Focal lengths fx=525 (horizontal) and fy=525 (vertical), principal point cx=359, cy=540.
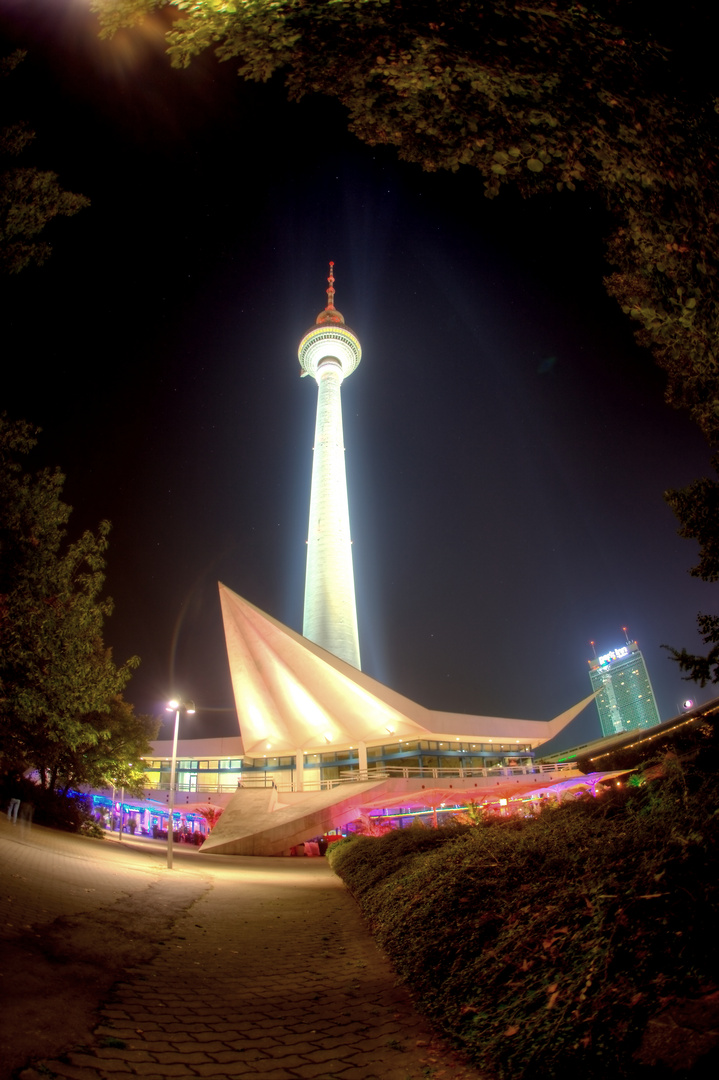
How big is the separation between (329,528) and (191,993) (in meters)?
37.0

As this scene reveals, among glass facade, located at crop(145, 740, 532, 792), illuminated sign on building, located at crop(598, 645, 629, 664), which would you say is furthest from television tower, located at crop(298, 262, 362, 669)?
illuminated sign on building, located at crop(598, 645, 629, 664)

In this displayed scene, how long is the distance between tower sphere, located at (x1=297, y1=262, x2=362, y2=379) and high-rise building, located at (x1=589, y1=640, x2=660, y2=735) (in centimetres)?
9370

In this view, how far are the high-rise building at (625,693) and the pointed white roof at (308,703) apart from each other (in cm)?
9852

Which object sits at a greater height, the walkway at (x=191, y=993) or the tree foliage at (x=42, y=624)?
the tree foliage at (x=42, y=624)

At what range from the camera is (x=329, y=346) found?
51.4m

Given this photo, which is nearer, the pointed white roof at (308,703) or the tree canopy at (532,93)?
the tree canopy at (532,93)

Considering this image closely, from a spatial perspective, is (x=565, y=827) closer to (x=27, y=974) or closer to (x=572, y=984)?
(x=572, y=984)

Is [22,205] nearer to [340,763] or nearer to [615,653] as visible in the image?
[340,763]

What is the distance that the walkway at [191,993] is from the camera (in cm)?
261

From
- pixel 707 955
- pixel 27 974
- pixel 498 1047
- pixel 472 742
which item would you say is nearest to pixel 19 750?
pixel 27 974

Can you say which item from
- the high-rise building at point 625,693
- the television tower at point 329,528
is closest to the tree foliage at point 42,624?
the television tower at point 329,528

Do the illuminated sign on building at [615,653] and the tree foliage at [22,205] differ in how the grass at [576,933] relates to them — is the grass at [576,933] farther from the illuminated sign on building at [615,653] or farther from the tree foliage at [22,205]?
the illuminated sign on building at [615,653]

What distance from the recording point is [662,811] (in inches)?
123

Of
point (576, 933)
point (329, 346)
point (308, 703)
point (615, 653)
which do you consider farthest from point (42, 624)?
point (615, 653)
